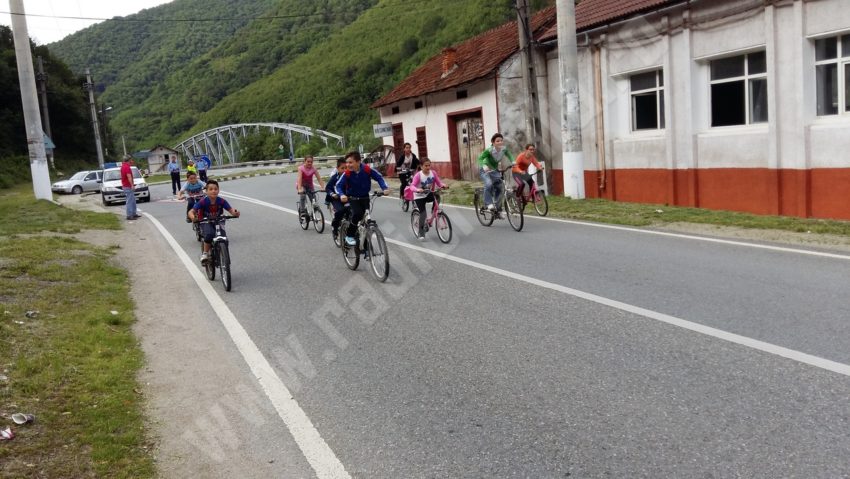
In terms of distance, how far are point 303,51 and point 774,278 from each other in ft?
398

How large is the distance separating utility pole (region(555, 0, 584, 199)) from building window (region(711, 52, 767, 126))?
324cm

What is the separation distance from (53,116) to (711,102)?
64.1 meters

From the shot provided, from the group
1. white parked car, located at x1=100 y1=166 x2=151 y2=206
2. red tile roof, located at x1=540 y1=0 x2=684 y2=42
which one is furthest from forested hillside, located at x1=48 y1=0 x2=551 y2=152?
red tile roof, located at x1=540 y1=0 x2=684 y2=42

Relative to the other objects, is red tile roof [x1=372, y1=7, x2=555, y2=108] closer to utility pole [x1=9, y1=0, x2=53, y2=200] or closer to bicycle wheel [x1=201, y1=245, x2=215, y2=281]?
utility pole [x1=9, y1=0, x2=53, y2=200]

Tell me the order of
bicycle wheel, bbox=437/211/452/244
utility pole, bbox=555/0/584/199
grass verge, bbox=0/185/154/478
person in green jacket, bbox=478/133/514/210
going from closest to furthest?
grass verge, bbox=0/185/154/478 → bicycle wheel, bbox=437/211/452/244 → person in green jacket, bbox=478/133/514/210 → utility pole, bbox=555/0/584/199

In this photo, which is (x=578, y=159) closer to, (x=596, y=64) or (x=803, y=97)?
(x=596, y=64)

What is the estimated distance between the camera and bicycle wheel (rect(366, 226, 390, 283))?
934 centimetres

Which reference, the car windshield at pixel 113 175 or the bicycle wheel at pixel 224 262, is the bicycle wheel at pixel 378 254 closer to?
the bicycle wheel at pixel 224 262

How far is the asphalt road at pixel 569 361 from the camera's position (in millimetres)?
3992

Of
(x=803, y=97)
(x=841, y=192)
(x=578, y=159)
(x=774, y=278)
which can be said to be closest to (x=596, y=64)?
(x=578, y=159)

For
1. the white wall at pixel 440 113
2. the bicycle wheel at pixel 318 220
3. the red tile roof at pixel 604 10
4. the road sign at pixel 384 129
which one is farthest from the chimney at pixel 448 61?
the bicycle wheel at pixel 318 220

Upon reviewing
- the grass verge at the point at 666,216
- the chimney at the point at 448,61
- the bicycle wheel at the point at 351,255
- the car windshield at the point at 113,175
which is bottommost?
the grass verge at the point at 666,216

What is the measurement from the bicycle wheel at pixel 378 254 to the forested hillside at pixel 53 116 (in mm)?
47950

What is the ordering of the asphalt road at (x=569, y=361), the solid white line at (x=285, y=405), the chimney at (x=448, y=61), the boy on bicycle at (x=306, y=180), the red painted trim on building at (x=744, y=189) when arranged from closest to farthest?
1. the asphalt road at (x=569, y=361)
2. the solid white line at (x=285, y=405)
3. the red painted trim on building at (x=744, y=189)
4. the boy on bicycle at (x=306, y=180)
5. the chimney at (x=448, y=61)
